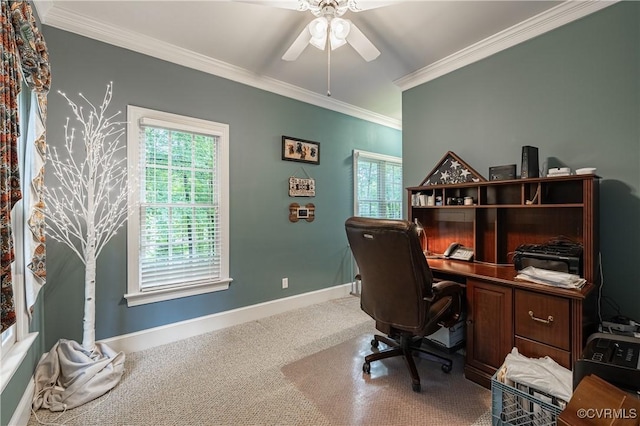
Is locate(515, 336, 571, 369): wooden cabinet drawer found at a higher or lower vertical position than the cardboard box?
higher

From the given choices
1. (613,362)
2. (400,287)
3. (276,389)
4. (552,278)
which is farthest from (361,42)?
(276,389)

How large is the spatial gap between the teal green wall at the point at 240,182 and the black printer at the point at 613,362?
270cm

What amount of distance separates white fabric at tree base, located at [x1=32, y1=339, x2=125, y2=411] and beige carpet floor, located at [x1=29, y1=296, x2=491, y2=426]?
0.18ft

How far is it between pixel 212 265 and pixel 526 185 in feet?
9.49

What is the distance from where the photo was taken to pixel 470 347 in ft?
A: 6.78

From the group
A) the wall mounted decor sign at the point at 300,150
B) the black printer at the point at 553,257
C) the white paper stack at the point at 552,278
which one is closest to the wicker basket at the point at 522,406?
the white paper stack at the point at 552,278

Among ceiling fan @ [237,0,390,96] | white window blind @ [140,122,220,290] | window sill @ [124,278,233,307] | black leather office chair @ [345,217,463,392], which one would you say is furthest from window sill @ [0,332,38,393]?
ceiling fan @ [237,0,390,96]

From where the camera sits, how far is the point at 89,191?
2008mm

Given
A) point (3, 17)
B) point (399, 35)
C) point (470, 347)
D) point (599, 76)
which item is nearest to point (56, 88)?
point (3, 17)

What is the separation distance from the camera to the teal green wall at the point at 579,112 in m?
1.90

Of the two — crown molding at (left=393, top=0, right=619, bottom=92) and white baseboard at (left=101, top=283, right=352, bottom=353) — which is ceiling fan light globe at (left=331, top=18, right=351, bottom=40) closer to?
crown molding at (left=393, top=0, right=619, bottom=92)

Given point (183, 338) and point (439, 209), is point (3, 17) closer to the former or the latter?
point (183, 338)

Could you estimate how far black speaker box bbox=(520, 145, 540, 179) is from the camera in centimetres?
212

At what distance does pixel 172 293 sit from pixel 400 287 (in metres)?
2.08
